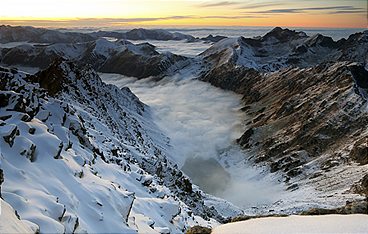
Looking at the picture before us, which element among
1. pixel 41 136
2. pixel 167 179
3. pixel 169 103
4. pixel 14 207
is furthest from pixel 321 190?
pixel 169 103

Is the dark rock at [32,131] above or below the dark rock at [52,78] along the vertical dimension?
above

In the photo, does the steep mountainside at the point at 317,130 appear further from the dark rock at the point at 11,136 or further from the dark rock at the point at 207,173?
the dark rock at the point at 11,136

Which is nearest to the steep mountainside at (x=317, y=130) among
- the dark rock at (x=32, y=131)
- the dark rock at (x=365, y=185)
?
the dark rock at (x=365, y=185)

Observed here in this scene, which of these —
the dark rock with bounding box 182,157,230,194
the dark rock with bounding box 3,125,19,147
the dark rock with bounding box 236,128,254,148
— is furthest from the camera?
the dark rock with bounding box 236,128,254,148

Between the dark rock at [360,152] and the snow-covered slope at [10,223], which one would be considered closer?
the snow-covered slope at [10,223]

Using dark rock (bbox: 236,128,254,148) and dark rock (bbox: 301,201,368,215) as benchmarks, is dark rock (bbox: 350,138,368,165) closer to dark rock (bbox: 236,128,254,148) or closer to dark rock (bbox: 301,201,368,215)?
dark rock (bbox: 236,128,254,148)

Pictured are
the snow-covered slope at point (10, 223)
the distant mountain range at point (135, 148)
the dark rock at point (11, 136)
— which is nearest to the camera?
the snow-covered slope at point (10, 223)

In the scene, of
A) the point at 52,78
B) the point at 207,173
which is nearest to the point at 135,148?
the point at 52,78

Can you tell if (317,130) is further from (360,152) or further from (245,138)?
(245,138)

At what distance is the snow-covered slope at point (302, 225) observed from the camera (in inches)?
667

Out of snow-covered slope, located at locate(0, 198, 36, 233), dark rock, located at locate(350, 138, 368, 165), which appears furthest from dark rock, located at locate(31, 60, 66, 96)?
dark rock, located at locate(350, 138, 368, 165)

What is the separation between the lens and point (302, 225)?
697 inches

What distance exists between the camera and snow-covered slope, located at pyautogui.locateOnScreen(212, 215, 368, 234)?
16938 millimetres

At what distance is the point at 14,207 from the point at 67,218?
230cm
